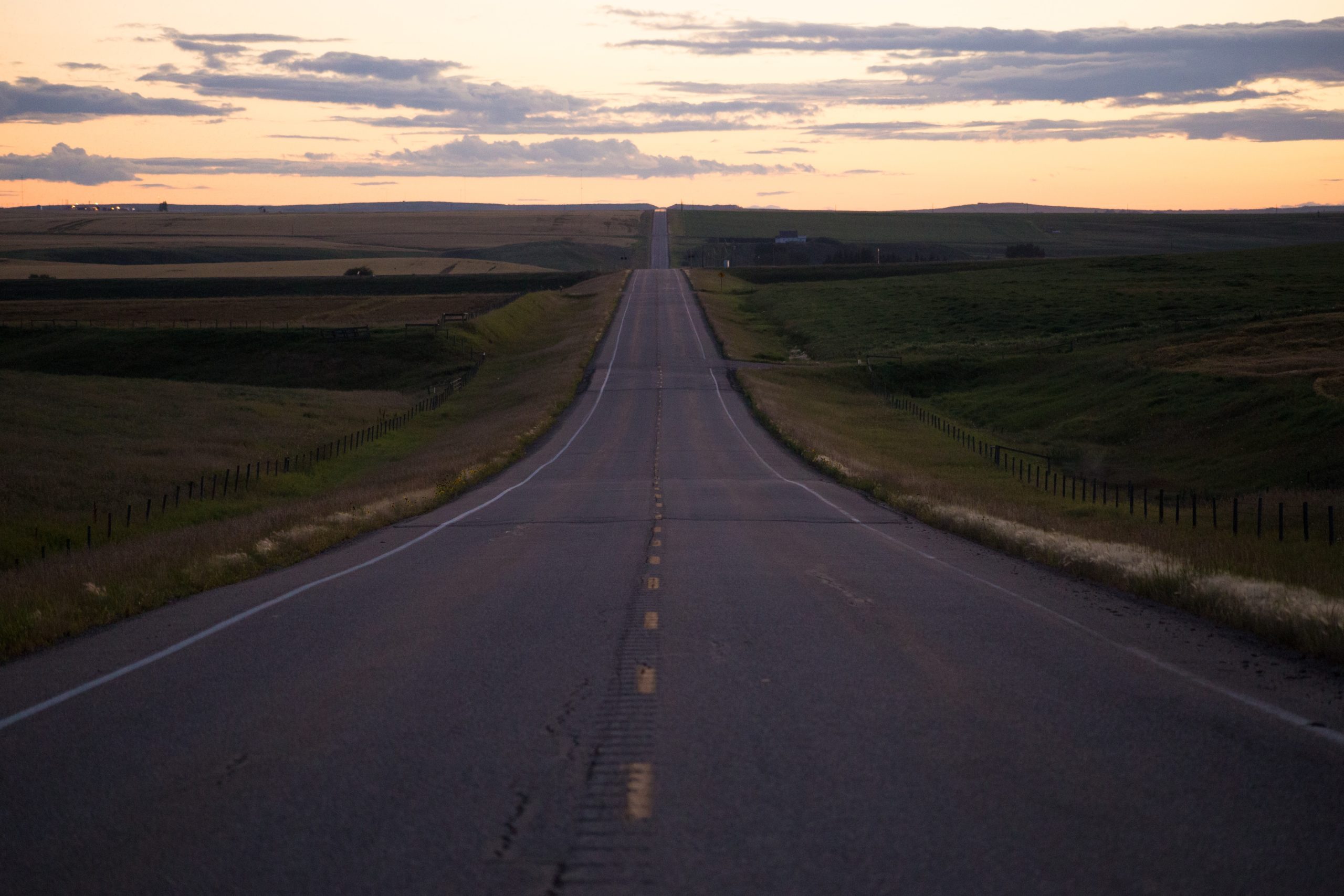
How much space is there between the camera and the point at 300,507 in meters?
25.0

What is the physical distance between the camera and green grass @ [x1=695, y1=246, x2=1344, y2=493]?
3694cm

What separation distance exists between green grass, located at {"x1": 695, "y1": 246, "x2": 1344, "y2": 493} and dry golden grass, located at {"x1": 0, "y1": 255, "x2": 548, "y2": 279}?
40.7m

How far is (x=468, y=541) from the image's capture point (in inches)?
735

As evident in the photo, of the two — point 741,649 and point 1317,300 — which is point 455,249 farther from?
point 741,649

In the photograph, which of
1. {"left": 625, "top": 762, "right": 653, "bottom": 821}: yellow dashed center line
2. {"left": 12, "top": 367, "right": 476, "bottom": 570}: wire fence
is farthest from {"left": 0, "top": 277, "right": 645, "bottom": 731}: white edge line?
{"left": 12, "top": 367, "right": 476, "bottom": 570}: wire fence

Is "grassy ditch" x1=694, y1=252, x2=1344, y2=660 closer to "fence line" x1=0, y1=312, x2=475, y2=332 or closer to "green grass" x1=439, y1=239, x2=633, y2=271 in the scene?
"fence line" x1=0, y1=312, x2=475, y2=332

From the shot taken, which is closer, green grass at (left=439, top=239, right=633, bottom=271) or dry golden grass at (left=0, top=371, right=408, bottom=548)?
dry golden grass at (left=0, top=371, right=408, bottom=548)

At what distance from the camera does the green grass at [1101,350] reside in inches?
1454

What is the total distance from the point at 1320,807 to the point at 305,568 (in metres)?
13.1

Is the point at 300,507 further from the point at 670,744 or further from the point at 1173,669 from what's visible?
the point at 1173,669

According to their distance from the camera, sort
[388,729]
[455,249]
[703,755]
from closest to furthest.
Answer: [703,755], [388,729], [455,249]

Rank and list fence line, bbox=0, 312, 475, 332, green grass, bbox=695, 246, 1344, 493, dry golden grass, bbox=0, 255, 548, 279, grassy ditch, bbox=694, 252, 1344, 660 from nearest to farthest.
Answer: grassy ditch, bbox=694, 252, 1344, 660 < green grass, bbox=695, 246, 1344, 493 < fence line, bbox=0, 312, 475, 332 < dry golden grass, bbox=0, 255, 548, 279

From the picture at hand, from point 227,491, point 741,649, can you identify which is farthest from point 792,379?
point 741,649

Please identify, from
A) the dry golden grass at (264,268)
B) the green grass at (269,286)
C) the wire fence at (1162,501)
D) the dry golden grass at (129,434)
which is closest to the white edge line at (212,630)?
the dry golden grass at (129,434)
